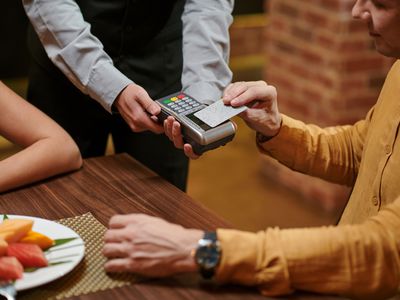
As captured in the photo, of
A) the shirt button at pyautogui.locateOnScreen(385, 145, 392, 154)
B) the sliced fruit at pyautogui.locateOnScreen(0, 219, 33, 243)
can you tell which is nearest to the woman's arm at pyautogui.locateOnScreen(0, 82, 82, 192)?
the sliced fruit at pyautogui.locateOnScreen(0, 219, 33, 243)

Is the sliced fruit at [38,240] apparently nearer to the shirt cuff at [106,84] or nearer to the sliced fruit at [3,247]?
the sliced fruit at [3,247]

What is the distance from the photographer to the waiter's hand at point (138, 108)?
1.59 metres

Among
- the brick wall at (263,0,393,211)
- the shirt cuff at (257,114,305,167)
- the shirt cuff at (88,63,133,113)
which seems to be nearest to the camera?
the shirt cuff at (257,114,305,167)

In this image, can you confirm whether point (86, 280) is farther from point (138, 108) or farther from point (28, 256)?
point (138, 108)

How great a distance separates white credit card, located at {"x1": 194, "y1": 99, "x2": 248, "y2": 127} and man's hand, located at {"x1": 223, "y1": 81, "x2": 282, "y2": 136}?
1 centimetres

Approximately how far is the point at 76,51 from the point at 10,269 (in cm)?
75

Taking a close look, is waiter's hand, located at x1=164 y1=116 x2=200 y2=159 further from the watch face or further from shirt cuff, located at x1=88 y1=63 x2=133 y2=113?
the watch face

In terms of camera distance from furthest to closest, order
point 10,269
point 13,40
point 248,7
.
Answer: point 248,7, point 13,40, point 10,269

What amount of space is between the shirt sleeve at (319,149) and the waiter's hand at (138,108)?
9.4 inches

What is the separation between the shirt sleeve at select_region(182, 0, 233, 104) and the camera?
1.82 metres

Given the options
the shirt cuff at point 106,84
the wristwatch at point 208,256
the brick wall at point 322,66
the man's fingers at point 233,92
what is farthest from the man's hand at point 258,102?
the brick wall at point 322,66

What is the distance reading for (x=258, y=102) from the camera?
1.54m

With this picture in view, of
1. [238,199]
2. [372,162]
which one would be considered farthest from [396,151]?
[238,199]

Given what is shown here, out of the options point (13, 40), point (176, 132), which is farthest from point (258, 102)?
point (13, 40)
